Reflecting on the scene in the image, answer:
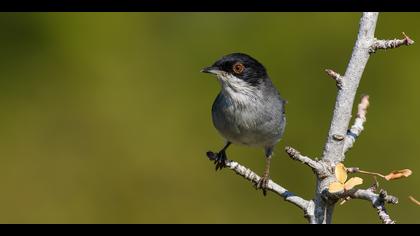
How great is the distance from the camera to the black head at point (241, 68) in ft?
16.0

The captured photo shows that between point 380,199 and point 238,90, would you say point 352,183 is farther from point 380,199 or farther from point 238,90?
point 238,90

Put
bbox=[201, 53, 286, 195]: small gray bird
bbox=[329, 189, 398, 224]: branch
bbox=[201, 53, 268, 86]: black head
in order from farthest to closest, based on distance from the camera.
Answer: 1. bbox=[201, 53, 286, 195]: small gray bird
2. bbox=[201, 53, 268, 86]: black head
3. bbox=[329, 189, 398, 224]: branch

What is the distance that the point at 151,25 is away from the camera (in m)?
7.49

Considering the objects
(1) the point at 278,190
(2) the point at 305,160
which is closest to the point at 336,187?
(2) the point at 305,160

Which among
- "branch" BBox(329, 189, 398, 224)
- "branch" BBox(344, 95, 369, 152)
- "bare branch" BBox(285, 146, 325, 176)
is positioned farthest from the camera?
"branch" BBox(344, 95, 369, 152)

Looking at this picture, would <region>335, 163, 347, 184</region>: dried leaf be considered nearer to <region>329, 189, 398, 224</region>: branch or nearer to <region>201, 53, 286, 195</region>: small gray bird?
<region>329, 189, 398, 224</region>: branch

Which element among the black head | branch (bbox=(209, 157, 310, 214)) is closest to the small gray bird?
the black head

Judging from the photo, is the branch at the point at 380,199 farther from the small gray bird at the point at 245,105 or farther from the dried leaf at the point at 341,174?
the small gray bird at the point at 245,105

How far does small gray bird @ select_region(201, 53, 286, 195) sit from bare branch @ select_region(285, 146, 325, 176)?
78.9 inches

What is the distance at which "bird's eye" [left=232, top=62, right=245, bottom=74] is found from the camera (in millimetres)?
4926
